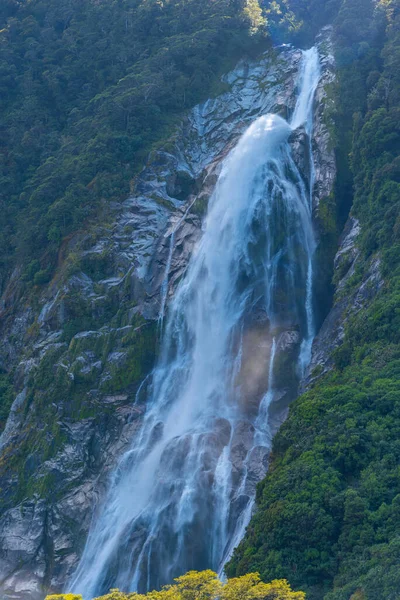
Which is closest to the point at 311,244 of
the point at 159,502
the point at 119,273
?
the point at 119,273

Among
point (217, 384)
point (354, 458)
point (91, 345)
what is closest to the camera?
point (354, 458)

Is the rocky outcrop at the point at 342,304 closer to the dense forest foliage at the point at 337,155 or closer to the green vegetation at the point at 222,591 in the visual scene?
the dense forest foliage at the point at 337,155

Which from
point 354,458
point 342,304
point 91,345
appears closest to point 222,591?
point 354,458

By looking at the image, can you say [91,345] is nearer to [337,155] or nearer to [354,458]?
[337,155]

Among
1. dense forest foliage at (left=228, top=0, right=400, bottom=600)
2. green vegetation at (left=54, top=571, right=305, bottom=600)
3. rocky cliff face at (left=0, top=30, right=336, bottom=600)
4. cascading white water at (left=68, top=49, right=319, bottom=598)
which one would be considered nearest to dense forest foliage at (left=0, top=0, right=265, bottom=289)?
rocky cliff face at (left=0, top=30, right=336, bottom=600)

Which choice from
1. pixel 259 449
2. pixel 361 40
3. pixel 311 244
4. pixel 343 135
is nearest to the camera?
pixel 259 449

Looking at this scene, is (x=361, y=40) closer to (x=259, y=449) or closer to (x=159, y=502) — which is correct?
(x=259, y=449)
